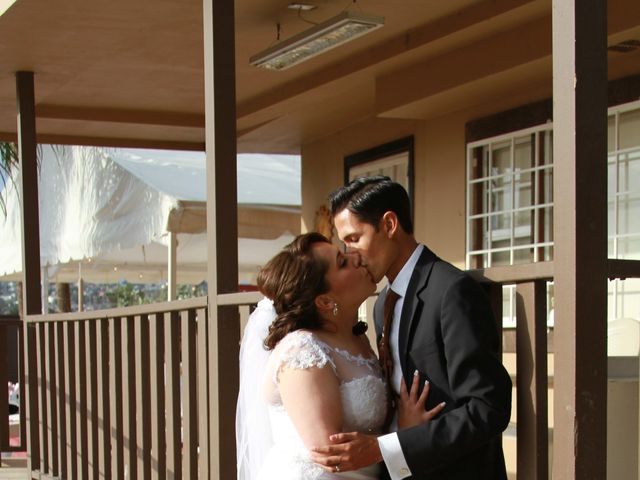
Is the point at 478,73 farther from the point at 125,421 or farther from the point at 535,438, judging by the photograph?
the point at 535,438

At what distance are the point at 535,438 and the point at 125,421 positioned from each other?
121 inches

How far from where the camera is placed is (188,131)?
32.7ft

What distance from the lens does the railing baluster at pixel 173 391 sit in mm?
4465

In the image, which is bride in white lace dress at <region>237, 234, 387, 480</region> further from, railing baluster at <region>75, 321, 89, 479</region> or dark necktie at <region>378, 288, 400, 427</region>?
railing baluster at <region>75, 321, 89, 479</region>

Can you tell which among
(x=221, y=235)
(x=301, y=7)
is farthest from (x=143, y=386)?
(x=301, y=7)

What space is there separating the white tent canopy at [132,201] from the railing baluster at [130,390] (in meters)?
5.86

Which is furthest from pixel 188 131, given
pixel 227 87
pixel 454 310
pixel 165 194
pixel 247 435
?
pixel 454 310

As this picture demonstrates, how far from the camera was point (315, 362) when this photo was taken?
2.89 meters

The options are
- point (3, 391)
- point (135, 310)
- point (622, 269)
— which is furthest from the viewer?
Answer: point (3, 391)

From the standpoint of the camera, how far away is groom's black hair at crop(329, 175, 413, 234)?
2930 millimetres

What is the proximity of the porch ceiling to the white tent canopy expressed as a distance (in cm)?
138

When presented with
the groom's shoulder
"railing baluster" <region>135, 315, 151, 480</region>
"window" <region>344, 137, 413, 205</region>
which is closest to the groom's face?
the groom's shoulder

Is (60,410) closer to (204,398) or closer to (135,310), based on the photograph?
(135,310)

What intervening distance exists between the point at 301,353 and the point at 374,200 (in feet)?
1.55
